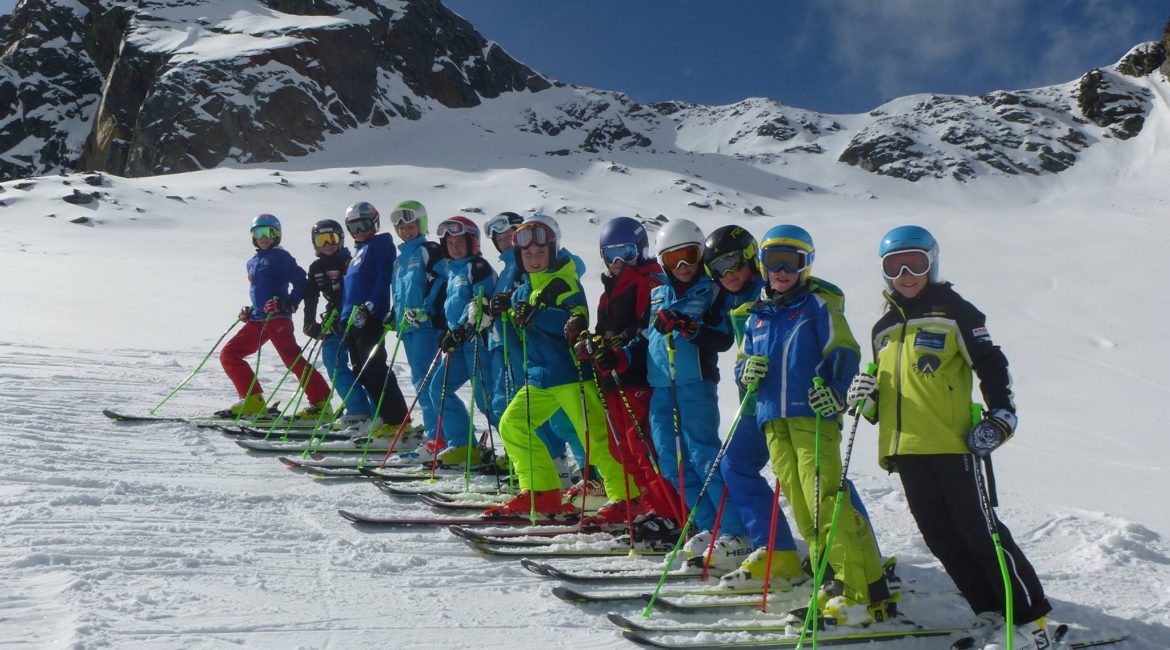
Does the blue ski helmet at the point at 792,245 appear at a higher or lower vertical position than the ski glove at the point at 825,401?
higher

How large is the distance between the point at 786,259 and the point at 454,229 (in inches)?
131

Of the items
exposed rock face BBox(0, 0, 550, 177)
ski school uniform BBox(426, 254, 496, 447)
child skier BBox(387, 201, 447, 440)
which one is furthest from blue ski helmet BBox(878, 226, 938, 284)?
exposed rock face BBox(0, 0, 550, 177)

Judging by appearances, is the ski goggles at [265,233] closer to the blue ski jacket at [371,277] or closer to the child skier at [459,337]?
the blue ski jacket at [371,277]

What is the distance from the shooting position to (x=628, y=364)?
468 centimetres

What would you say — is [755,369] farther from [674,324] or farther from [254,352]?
[254,352]

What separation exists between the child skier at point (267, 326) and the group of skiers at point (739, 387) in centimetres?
194

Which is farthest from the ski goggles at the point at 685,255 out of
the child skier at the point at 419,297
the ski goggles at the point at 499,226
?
the child skier at the point at 419,297

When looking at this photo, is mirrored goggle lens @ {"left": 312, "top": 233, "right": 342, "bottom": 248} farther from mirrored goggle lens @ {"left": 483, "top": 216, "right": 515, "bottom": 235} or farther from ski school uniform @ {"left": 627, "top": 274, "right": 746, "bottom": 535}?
ski school uniform @ {"left": 627, "top": 274, "right": 746, "bottom": 535}

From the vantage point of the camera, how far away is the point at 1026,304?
70.3 ft

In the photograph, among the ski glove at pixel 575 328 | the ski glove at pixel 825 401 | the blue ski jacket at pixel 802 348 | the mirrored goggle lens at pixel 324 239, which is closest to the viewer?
the ski glove at pixel 825 401

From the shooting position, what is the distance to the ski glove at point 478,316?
18.2 feet

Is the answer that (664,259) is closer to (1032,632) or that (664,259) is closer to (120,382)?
(1032,632)

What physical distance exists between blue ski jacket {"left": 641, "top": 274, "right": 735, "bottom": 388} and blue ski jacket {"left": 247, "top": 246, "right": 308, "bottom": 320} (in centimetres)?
517

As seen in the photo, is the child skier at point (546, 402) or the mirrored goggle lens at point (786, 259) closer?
the mirrored goggle lens at point (786, 259)
